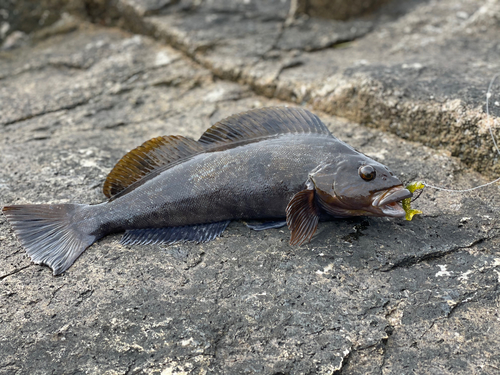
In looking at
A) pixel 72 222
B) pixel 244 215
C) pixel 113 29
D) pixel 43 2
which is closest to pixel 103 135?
pixel 72 222

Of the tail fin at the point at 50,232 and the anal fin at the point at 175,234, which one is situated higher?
the tail fin at the point at 50,232

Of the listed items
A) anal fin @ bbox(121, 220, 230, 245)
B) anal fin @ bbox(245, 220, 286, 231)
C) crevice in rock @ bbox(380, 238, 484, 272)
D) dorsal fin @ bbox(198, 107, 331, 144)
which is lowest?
crevice in rock @ bbox(380, 238, 484, 272)

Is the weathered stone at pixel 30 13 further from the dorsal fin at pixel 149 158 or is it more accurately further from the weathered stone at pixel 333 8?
the dorsal fin at pixel 149 158

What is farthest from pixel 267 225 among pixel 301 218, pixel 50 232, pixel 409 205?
pixel 50 232

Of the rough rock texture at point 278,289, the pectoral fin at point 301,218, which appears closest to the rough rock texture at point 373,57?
the rough rock texture at point 278,289

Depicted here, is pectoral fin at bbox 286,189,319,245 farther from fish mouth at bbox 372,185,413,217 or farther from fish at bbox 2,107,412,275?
fish mouth at bbox 372,185,413,217

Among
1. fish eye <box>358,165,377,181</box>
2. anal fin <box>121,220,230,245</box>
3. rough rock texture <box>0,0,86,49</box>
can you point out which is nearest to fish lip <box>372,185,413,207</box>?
fish eye <box>358,165,377,181</box>

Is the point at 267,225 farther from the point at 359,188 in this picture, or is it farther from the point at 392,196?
the point at 392,196

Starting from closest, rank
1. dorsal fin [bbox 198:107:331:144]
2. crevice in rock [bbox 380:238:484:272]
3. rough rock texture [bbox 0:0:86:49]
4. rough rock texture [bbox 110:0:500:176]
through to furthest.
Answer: crevice in rock [bbox 380:238:484:272], dorsal fin [bbox 198:107:331:144], rough rock texture [bbox 110:0:500:176], rough rock texture [bbox 0:0:86:49]
